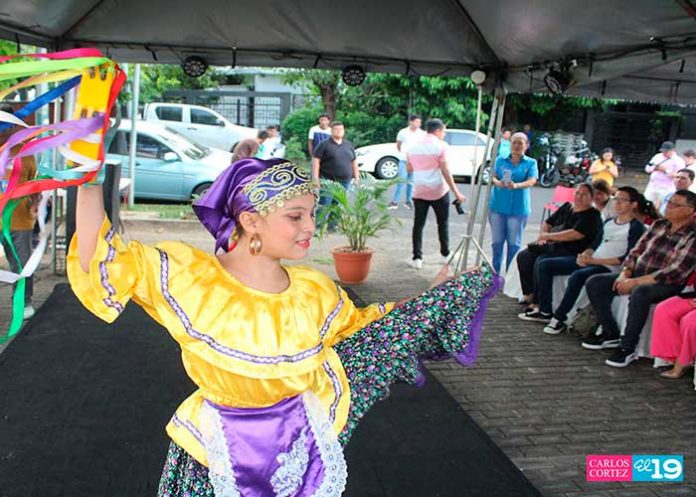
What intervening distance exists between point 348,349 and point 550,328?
155 inches

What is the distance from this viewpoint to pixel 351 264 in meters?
6.60

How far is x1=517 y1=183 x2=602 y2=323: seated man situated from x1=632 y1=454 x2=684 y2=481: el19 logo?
2393mm

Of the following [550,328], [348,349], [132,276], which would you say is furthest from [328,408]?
[550,328]

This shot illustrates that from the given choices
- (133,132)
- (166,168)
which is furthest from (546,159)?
(133,132)

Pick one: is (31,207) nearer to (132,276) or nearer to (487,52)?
(132,276)

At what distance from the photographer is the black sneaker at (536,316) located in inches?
230

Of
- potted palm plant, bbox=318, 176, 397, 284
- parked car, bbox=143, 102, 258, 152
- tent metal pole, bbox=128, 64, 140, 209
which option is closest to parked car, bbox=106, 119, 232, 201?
tent metal pole, bbox=128, 64, 140, 209

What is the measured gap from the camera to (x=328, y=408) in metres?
1.90

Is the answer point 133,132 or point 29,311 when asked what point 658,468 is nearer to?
point 29,311

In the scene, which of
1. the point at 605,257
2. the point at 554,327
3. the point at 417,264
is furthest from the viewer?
the point at 417,264

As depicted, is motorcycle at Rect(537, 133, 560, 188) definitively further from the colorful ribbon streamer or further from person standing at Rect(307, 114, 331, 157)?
the colorful ribbon streamer

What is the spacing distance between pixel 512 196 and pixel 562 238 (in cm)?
99

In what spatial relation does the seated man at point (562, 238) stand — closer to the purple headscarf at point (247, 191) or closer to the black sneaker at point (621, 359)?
the black sneaker at point (621, 359)

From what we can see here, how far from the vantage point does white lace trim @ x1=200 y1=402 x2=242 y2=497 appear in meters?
1.74
